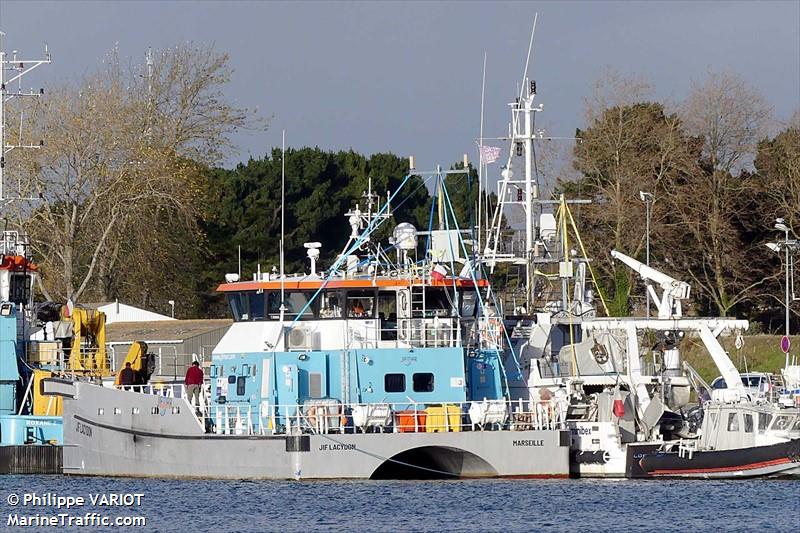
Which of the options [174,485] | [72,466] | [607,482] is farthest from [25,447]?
[607,482]

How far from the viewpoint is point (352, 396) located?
34.1 meters

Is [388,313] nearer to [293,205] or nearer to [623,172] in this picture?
[623,172]

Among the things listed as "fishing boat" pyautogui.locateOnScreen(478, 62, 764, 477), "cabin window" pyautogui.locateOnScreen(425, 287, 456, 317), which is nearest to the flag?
"fishing boat" pyautogui.locateOnScreen(478, 62, 764, 477)

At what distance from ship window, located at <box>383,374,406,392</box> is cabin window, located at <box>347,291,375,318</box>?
152cm

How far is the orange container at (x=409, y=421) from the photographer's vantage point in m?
33.2

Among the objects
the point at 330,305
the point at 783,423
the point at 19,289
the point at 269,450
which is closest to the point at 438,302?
the point at 330,305

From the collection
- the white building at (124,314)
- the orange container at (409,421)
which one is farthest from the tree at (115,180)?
the orange container at (409,421)

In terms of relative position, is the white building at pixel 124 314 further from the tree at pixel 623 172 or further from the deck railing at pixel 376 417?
the deck railing at pixel 376 417

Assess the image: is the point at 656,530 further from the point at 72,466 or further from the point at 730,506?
the point at 72,466

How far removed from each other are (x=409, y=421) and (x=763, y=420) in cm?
762

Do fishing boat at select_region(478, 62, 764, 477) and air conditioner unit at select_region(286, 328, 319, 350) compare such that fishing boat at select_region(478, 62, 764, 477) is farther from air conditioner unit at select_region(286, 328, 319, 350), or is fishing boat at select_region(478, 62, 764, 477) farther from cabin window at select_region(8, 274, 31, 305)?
cabin window at select_region(8, 274, 31, 305)

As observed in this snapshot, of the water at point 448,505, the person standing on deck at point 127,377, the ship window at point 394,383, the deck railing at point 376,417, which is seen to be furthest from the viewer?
the person standing on deck at point 127,377

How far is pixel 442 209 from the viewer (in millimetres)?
36188

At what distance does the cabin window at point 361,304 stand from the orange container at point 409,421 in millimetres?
2610
